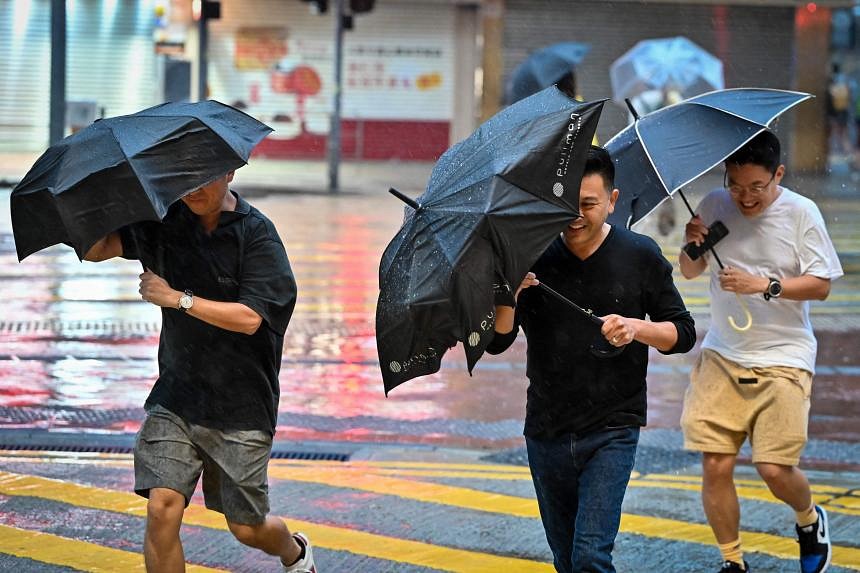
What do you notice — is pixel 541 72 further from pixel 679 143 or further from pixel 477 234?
A: pixel 477 234

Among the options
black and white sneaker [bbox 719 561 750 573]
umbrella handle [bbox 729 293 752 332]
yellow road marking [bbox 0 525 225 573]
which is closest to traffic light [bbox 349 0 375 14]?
yellow road marking [bbox 0 525 225 573]

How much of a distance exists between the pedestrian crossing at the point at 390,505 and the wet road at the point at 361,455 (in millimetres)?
14

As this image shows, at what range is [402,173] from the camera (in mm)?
31406

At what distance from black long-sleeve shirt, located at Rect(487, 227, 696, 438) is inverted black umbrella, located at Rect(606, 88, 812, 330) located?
565 mm

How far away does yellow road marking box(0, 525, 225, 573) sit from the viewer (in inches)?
229

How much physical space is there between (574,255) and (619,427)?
58 cm

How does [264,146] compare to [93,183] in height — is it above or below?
below

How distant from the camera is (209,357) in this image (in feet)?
15.5

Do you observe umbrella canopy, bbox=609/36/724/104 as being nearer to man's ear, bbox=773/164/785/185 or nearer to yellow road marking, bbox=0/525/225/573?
man's ear, bbox=773/164/785/185

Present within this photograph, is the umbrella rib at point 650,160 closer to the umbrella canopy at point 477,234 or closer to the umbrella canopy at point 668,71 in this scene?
the umbrella canopy at point 477,234

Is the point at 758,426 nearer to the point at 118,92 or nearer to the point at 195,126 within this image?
the point at 195,126

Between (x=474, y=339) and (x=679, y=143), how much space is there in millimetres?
1618

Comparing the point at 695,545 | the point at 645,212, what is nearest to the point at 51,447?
the point at 695,545

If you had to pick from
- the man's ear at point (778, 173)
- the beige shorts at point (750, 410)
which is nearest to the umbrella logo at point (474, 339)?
the beige shorts at point (750, 410)
